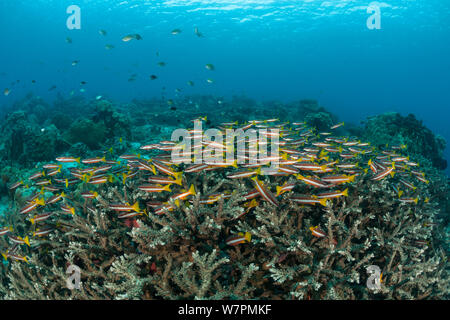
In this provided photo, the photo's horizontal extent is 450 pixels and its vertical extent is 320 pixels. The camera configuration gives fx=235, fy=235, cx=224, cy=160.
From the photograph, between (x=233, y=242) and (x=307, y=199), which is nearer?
(x=233, y=242)

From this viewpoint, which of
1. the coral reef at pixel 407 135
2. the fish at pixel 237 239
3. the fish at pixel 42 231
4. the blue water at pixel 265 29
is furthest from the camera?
the blue water at pixel 265 29

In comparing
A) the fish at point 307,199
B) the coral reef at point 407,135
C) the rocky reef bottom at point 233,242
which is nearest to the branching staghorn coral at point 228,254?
the rocky reef bottom at point 233,242

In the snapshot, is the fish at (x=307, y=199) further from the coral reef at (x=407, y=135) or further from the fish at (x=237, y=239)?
the coral reef at (x=407, y=135)

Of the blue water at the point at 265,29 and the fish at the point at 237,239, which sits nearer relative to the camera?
the fish at the point at 237,239

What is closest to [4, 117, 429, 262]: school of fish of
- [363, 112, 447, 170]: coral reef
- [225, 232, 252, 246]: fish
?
[225, 232, 252, 246]: fish

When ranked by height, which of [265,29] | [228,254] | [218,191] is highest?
[265,29]

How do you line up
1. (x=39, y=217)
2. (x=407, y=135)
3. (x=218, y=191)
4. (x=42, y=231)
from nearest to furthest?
(x=42, y=231), (x=39, y=217), (x=218, y=191), (x=407, y=135)

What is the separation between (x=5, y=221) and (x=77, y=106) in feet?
79.1

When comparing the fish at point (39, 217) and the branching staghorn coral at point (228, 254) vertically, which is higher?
the fish at point (39, 217)

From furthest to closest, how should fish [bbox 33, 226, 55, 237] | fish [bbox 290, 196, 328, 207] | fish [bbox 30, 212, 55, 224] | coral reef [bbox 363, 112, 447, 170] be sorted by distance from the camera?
coral reef [bbox 363, 112, 447, 170], fish [bbox 30, 212, 55, 224], fish [bbox 33, 226, 55, 237], fish [bbox 290, 196, 328, 207]

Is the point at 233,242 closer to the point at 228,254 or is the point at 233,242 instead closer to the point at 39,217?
the point at 228,254

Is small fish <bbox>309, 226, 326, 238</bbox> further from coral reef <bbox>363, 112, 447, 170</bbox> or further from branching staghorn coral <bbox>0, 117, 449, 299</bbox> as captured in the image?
coral reef <bbox>363, 112, 447, 170</bbox>

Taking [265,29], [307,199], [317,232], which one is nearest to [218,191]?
[307,199]
